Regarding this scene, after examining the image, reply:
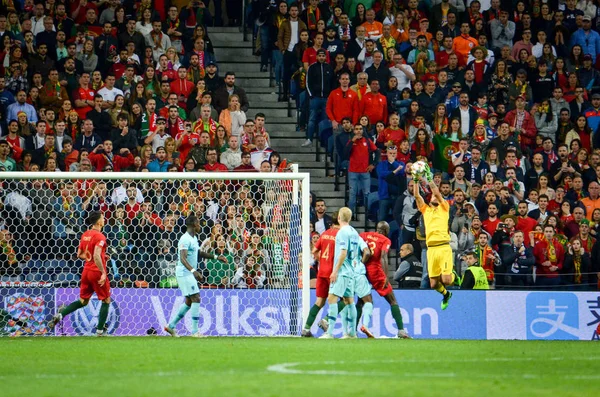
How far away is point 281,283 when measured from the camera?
1825cm

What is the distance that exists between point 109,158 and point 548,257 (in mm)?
8000

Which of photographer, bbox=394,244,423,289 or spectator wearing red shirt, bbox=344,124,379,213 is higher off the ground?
spectator wearing red shirt, bbox=344,124,379,213

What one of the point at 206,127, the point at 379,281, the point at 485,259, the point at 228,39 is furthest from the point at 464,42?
the point at 379,281

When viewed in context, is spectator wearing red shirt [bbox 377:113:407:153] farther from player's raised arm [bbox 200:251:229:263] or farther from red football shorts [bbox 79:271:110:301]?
red football shorts [bbox 79:271:110:301]

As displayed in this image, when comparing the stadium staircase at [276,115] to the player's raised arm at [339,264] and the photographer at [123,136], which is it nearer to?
the photographer at [123,136]

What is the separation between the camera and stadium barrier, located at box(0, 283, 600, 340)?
706 inches

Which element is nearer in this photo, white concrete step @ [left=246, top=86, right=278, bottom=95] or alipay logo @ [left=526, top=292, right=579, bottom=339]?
alipay logo @ [left=526, top=292, right=579, bottom=339]

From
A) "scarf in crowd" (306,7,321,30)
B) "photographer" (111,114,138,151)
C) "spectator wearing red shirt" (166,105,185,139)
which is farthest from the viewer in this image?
"scarf in crowd" (306,7,321,30)

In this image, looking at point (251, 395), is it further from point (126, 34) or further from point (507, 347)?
point (126, 34)

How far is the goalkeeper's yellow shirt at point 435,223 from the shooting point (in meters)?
16.7

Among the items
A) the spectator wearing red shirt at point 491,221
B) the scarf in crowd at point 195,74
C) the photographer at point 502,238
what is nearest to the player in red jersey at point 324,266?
the photographer at point 502,238

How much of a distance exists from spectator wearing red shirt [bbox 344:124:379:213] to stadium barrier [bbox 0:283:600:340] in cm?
286

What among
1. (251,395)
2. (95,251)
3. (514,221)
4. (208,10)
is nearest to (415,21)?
(208,10)

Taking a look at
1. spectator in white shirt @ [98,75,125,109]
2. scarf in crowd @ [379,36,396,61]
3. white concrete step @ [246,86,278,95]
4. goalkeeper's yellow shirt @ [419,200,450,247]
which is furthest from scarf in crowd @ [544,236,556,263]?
spectator in white shirt @ [98,75,125,109]
